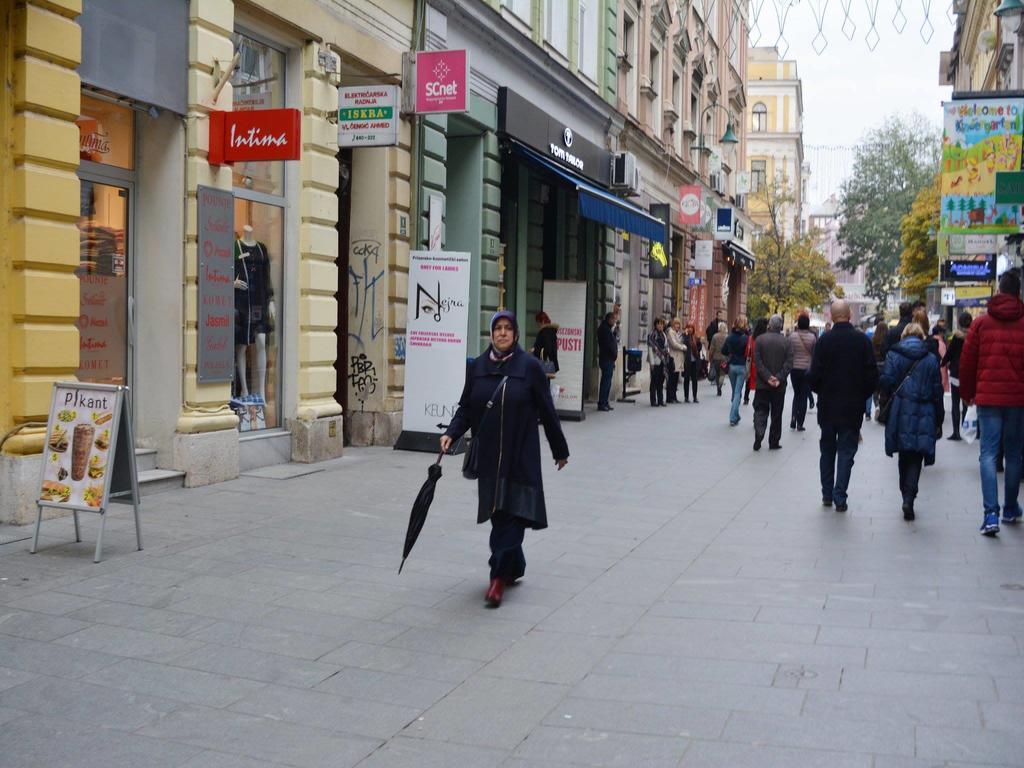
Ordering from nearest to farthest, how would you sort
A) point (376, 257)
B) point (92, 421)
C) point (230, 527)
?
point (92, 421) → point (230, 527) → point (376, 257)

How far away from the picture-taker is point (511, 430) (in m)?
7.02

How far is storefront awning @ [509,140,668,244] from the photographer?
59.9ft

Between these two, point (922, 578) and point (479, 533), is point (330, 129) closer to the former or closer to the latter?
point (479, 533)

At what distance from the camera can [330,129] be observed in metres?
12.7


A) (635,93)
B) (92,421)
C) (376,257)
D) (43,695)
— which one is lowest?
(43,695)

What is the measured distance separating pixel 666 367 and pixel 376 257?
10799mm

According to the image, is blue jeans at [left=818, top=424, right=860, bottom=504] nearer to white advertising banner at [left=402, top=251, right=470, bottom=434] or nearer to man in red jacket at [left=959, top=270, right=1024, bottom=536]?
man in red jacket at [left=959, top=270, right=1024, bottom=536]

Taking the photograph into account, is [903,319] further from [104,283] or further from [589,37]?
[104,283]

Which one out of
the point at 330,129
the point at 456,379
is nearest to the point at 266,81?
the point at 330,129

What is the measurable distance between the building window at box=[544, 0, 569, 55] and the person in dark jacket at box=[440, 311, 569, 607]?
1392cm

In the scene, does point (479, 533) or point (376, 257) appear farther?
point (376, 257)

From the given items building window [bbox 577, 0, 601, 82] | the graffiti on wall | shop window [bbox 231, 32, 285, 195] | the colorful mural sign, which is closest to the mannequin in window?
shop window [bbox 231, 32, 285, 195]

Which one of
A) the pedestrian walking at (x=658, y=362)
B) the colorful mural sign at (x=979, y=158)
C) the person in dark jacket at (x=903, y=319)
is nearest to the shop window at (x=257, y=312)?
the person in dark jacket at (x=903, y=319)

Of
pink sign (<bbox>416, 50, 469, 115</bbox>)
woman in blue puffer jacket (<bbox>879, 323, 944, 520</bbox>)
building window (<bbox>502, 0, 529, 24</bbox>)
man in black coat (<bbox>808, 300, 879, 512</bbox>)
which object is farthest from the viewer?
building window (<bbox>502, 0, 529, 24</bbox>)
